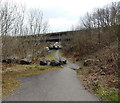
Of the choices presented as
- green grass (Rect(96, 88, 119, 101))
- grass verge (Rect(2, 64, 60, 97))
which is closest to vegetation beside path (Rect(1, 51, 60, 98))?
grass verge (Rect(2, 64, 60, 97))

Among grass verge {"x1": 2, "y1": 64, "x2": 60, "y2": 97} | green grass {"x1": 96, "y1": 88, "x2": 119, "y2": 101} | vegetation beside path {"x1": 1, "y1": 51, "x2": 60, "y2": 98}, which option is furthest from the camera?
vegetation beside path {"x1": 1, "y1": 51, "x2": 60, "y2": 98}

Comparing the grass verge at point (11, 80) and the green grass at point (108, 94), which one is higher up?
the green grass at point (108, 94)

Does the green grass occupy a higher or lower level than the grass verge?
higher

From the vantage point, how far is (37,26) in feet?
129

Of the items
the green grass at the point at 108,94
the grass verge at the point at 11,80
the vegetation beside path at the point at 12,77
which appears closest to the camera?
A: the green grass at the point at 108,94

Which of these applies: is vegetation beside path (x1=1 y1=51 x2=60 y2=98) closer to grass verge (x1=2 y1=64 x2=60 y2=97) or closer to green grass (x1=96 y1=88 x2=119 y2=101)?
grass verge (x1=2 y1=64 x2=60 y2=97)

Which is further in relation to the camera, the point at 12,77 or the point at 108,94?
the point at 12,77

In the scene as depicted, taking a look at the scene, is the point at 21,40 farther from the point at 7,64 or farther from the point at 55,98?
the point at 55,98

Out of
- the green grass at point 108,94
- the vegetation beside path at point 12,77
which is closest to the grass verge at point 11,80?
the vegetation beside path at point 12,77

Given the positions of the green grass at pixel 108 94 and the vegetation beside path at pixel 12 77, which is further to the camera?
the vegetation beside path at pixel 12 77

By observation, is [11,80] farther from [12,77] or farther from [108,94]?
[108,94]

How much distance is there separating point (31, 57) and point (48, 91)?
22.8m

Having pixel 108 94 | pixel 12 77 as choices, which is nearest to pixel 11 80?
pixel 12 77

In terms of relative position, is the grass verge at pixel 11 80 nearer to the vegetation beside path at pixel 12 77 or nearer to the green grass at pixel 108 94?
the vegetation beside path at pixel 12 77
